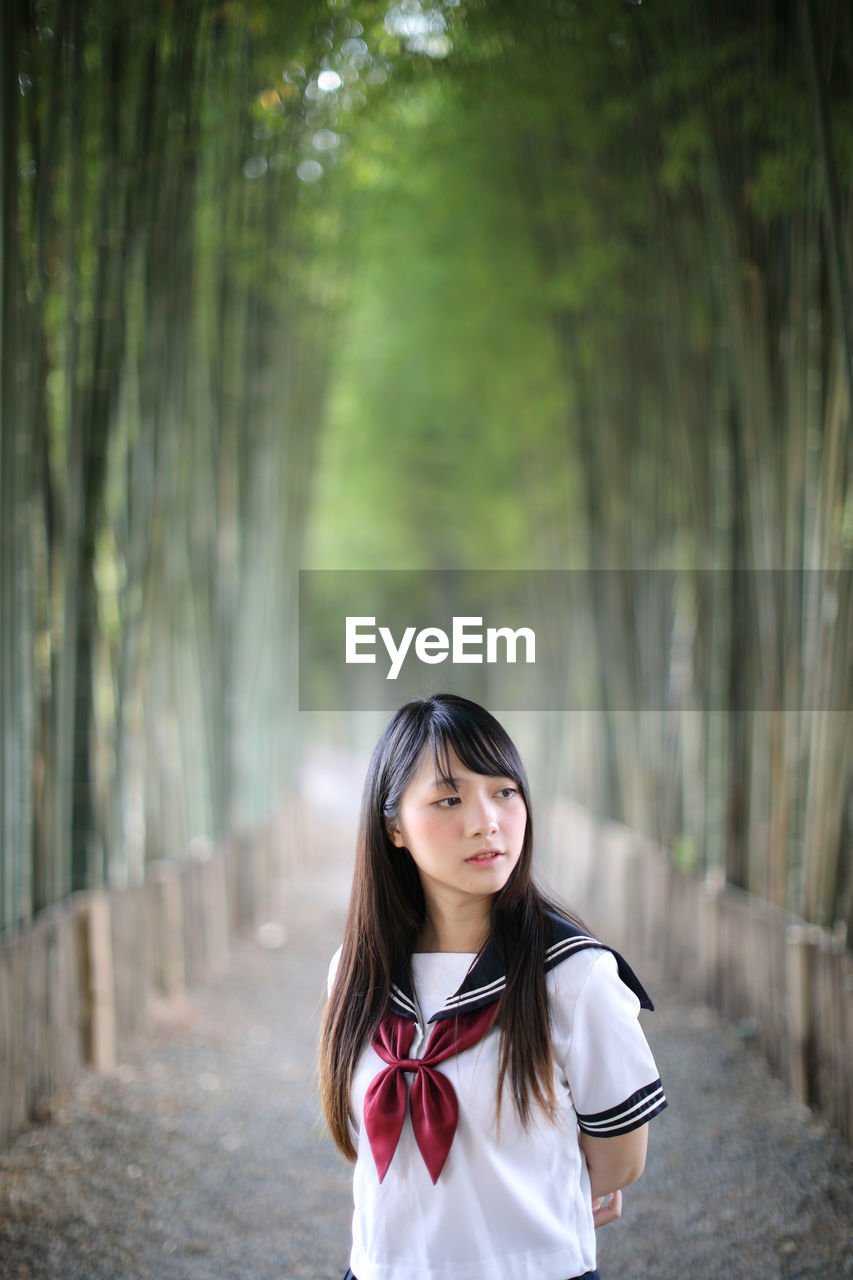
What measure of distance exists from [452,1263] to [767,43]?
2351 millimetres

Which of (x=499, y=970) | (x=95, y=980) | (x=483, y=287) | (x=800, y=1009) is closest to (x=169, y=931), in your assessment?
(x=95, y=980)

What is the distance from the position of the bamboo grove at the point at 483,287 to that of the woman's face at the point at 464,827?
3.94ft

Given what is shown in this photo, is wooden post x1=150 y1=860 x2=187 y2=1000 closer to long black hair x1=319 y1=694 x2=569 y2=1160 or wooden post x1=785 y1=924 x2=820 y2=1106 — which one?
wooden post x1=785 y1=924 x2=820 y2=1106

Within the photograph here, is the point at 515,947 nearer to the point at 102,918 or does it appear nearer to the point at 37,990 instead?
the point at 37,990

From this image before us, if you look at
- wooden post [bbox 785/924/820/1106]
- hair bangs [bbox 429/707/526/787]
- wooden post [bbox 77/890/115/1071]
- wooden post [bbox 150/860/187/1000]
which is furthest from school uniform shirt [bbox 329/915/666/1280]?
wooden post [bbox 150/860/187/1000]

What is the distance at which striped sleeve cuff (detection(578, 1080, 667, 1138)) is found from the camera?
939 millimetres

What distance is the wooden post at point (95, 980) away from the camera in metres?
2.57

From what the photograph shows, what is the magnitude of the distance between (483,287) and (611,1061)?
4661 millimetres

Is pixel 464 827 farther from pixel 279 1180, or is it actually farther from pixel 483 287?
pixel 483 287

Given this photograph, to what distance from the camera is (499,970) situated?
991 millimetres

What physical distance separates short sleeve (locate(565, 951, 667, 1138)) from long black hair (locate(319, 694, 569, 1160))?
3 centimetres

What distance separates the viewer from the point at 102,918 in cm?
263

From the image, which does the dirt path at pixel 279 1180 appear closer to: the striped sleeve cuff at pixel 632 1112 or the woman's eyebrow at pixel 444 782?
the striped sleeve cuff at pixel 632 1112

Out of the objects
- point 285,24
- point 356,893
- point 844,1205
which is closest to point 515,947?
point 356,893
